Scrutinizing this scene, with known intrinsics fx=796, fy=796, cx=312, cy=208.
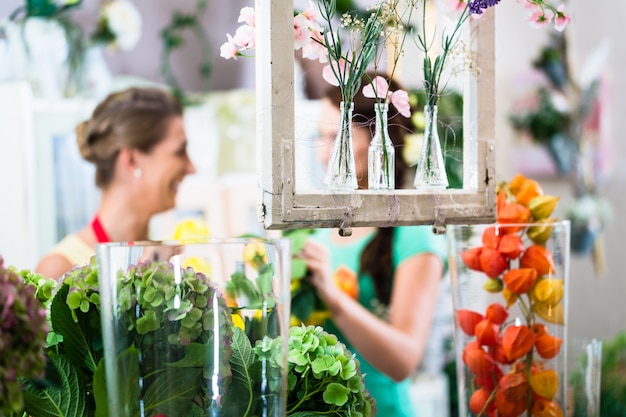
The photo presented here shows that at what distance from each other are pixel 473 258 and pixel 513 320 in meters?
0.07

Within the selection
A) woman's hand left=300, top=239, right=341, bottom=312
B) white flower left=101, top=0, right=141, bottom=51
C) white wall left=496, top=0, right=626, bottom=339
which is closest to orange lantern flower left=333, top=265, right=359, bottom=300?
woman's hand left=300, top=239, right=341, bottom=312

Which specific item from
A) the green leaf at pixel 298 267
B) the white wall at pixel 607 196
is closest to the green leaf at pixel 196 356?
the green leaf at pixel 298 267

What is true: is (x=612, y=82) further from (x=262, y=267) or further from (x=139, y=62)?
(x=262, y=267)

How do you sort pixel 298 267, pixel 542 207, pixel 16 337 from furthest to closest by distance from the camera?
pixel 298 267
pixel 542 207
pixel 16 337

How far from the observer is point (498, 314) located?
775mm

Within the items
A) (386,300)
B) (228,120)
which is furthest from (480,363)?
(228,120)

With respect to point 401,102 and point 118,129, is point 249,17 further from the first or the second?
point 118,129

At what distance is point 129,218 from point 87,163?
31 centimetres

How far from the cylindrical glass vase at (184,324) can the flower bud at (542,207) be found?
0.36m

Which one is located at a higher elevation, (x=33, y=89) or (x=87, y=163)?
(x=33, y=89)

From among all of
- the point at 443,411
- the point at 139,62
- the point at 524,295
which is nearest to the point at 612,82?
the point at 443,411

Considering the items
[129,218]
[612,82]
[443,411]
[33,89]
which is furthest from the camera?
[612,82]

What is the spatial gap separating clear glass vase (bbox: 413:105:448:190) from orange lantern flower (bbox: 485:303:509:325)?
143 mm

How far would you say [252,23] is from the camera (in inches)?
27.2
